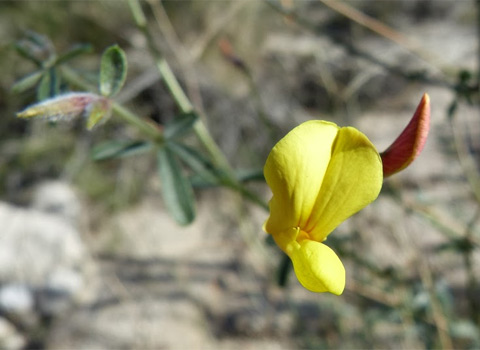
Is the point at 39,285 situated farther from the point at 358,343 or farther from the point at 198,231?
the point at 358,343

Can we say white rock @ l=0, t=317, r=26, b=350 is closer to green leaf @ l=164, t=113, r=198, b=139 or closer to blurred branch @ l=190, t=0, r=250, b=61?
blurred branch @ l=190, t=0, r=250, b=61

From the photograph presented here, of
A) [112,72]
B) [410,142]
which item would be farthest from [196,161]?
[410,142]

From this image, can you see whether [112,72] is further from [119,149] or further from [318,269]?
[318,269]

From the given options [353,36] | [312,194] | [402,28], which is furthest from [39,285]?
A: [402,28]

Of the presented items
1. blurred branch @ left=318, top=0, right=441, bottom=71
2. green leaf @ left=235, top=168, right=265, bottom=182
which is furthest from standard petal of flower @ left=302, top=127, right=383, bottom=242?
blurred branch @ left=318, top=0, right=441, bottom=71

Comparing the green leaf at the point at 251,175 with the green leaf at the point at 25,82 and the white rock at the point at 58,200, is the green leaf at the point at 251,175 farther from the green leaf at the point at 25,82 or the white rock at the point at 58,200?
the white rock at the point at 58,200
